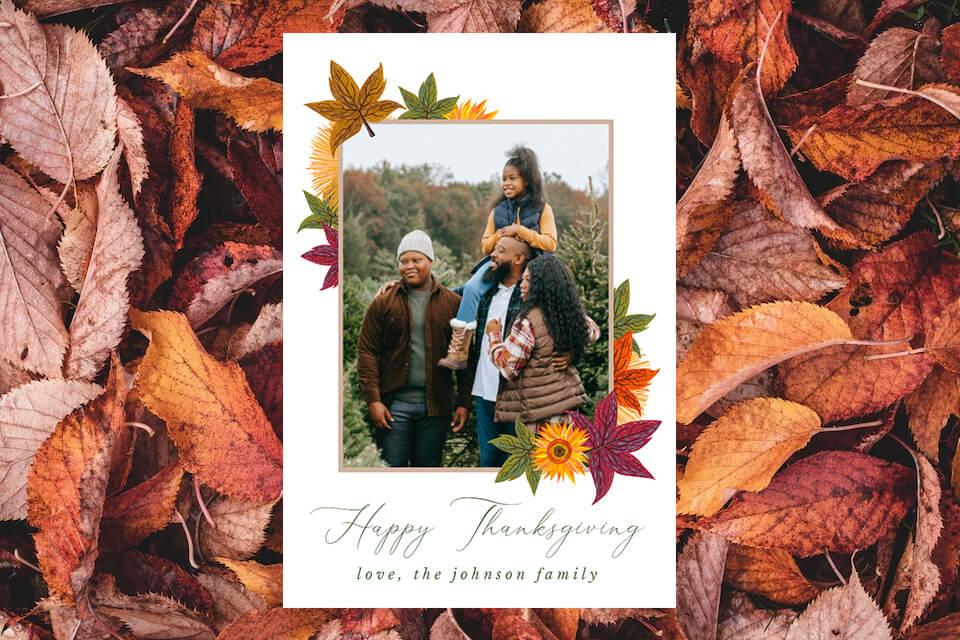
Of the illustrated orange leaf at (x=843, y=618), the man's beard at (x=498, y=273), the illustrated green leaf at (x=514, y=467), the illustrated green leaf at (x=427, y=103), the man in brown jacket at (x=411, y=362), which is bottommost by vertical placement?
the illustrated orange leaf at (x=843, y=618)

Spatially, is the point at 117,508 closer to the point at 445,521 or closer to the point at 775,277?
the point at 445,521

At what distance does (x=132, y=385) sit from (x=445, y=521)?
368 mm

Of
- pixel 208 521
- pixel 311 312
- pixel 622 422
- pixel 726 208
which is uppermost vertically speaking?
pixel 726 208

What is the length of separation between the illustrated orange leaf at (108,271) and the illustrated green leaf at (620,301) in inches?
20.1

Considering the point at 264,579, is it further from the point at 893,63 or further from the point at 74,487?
the point at 893,63

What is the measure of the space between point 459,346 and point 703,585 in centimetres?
37

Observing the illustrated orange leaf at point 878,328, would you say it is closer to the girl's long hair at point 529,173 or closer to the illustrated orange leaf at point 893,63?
the illustrated orange leaf at point 893,63

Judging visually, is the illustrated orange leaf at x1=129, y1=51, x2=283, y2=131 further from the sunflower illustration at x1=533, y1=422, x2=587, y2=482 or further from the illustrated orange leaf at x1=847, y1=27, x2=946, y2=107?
the illustrated orange leaf at x1=847, y1=27, x2=946, y2=107

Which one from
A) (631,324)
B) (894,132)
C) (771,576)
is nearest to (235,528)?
(631,324)

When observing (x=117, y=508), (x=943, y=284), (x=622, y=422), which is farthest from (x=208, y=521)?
(x=943, y=284)

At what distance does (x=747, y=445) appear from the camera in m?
0.73

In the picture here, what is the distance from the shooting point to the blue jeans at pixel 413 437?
72cm

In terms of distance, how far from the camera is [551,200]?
710 mm

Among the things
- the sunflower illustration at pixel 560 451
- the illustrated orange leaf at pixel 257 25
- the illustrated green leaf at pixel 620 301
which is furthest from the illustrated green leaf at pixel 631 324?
the illustrated orange leaf at pixel 257 25
